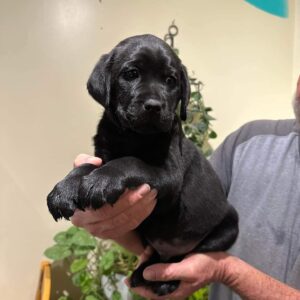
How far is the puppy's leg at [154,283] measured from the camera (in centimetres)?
132

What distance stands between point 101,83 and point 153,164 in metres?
0.27

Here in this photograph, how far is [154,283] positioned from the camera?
4.38 ft

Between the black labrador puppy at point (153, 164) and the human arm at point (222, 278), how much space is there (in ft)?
0.13

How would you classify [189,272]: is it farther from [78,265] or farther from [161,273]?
[78,265]

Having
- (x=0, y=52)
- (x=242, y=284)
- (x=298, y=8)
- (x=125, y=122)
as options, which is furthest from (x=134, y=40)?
(x=298, y=8)

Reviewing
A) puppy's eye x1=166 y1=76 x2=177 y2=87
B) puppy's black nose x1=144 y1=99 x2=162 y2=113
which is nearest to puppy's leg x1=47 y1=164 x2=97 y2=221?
puppy's black nose x1=144 y1=99 x2=162 y2=113

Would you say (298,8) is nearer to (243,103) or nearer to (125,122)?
(243,103)

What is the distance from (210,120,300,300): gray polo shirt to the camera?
1.54m

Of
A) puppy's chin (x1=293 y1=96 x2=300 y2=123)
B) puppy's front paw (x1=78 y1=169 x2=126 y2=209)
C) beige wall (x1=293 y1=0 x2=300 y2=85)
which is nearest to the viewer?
puppy's front paw (x1=78 y1=169 x2=126 y2=209)

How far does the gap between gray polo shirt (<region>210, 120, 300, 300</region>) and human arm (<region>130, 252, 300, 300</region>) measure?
7.5 inches

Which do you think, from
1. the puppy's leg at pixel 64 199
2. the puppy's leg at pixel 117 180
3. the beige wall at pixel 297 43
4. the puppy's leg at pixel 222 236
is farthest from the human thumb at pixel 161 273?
the beige wall at pixel 297 43

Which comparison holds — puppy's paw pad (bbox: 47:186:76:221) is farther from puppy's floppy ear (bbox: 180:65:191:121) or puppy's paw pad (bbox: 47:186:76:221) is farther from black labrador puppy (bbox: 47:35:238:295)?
puppy's floppy ear (bbox: 180:65:191:121)

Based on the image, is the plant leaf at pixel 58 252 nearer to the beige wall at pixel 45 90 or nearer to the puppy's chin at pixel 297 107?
the beige wall at pixel 45 90

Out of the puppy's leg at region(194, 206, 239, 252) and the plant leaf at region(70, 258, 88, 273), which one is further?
the plant leaf at region(70, 258, 88, 273)
